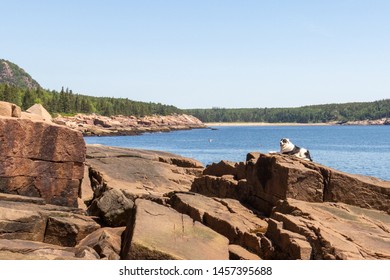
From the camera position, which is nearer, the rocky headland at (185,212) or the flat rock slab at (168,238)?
the flat rock slab at (168,238)

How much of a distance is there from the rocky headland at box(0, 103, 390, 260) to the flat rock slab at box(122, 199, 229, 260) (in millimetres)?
→ 30

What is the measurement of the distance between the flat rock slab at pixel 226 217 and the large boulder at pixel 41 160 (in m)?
4.55

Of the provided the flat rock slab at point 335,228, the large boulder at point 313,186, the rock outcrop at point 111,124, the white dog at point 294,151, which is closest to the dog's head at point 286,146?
the white dog at point 294,151

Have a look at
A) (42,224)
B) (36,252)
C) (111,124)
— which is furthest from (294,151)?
(111,124)

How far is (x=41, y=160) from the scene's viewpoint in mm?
18469

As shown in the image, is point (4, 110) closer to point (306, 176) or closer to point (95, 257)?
Answer: point (95, 257)

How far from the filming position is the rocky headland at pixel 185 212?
12508 millimetres

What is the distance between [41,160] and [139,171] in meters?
→ 9.21

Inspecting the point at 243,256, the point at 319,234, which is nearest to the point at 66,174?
the point at 243,256

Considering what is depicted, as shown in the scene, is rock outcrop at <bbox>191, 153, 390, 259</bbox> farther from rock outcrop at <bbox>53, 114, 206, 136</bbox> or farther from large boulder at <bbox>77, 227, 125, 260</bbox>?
rock outcrop at <bbox>53, 114, 206, 136</bbox>

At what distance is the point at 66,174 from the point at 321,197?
1010cm

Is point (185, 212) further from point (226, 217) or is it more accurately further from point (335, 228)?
point (335, 228)

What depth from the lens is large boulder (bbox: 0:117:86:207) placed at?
17578 millimetres

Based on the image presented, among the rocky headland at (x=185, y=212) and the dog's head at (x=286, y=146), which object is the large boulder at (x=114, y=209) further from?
the dog's head at (x=286, y=146)
